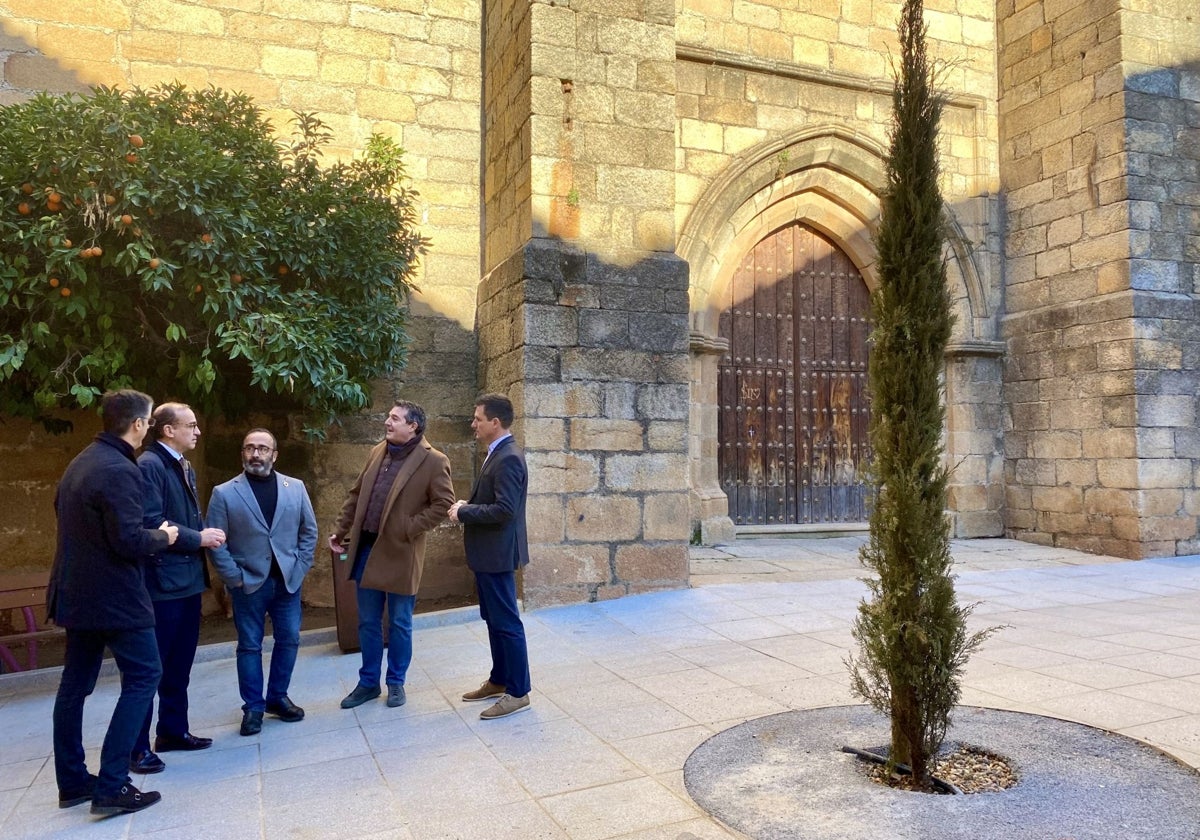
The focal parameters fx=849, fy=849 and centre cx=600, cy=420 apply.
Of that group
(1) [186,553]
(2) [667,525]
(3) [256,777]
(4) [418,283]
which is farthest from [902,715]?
(4) [418,283]

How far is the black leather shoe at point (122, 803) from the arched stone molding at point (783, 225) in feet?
18.2

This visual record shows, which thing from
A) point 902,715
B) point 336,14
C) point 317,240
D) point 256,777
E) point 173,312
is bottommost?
point 256,777

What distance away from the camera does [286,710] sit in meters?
3.64

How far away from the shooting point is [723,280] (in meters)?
8.13

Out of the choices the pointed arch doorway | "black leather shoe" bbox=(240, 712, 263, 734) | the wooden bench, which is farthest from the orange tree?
the pointed arch doorway

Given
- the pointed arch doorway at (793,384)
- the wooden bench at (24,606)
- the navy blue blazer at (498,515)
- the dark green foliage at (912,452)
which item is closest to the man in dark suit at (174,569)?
the navy blue blazer at (498,515)

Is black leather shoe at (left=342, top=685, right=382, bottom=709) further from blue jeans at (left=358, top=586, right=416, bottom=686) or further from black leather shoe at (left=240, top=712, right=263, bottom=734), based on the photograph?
black leather shoe at (left=240, top=712, right=263, bottom=734)

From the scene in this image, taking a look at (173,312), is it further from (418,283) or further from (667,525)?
(667,525)

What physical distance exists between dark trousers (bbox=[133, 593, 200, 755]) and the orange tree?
178 cm

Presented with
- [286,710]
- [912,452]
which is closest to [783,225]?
[912,452]

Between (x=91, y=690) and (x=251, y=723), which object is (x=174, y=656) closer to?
(x=251, y=723)

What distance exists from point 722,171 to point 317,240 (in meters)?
4.07

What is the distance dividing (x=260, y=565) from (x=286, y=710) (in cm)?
63

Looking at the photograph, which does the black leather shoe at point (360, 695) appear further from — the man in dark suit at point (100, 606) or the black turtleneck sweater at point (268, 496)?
the man in dark suit at point (100, 606)
